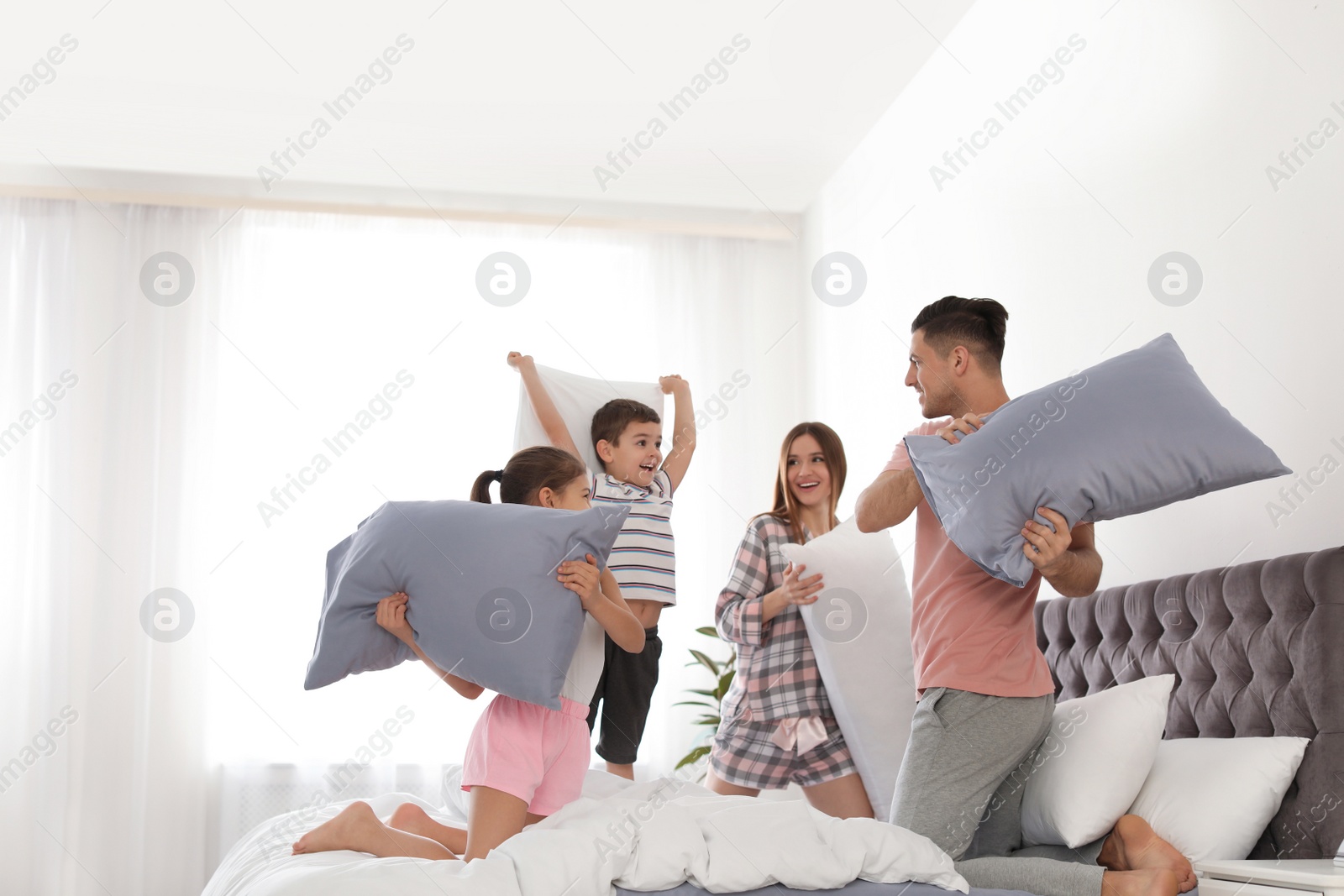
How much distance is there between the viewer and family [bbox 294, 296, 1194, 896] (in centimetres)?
160

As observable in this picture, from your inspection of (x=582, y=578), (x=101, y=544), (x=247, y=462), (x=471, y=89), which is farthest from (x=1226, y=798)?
(x=101, y=544)

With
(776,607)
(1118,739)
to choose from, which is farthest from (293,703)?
(1118,739)

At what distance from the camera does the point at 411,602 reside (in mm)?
1771

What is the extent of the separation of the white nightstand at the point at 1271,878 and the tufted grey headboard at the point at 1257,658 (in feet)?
0.38

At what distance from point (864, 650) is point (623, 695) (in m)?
0.58

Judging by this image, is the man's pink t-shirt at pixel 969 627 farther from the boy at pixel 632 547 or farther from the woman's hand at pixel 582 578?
the boy at pixel 632 547

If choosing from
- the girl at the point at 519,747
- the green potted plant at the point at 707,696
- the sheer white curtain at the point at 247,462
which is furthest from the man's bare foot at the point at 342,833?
the sheer white curtain at the point at 247,462

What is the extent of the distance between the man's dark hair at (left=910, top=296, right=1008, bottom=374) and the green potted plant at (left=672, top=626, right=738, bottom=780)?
203cm

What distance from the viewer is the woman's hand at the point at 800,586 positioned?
7.57ft

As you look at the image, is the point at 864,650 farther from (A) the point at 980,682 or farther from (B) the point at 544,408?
(B) the point at 544,408

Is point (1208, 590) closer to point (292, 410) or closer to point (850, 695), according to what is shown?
point (850, 695)

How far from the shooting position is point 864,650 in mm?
2324

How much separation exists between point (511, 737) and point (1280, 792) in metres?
1.23

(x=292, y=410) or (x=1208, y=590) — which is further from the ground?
(x=292, y=410)
